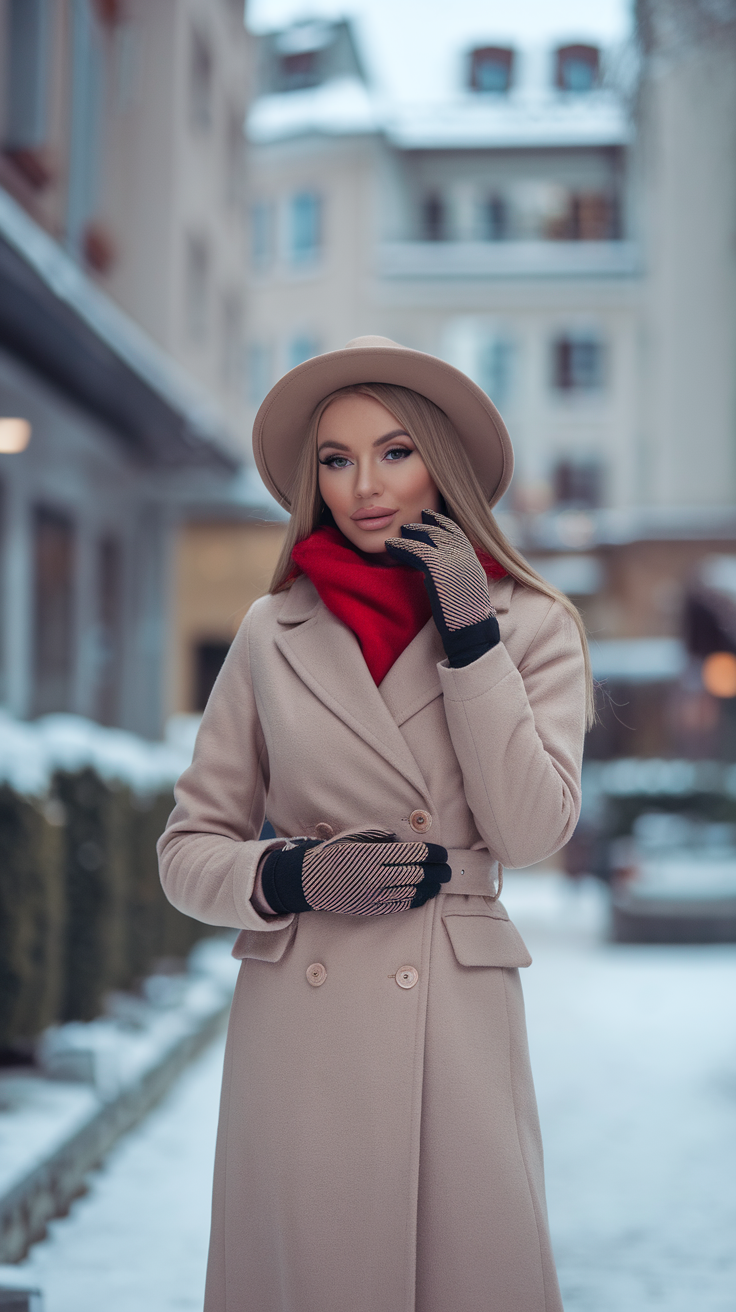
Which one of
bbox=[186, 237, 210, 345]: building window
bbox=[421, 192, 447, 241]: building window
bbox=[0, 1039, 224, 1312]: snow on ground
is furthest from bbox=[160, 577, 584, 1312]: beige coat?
bbox=[421, 192, 447, 241]: building window

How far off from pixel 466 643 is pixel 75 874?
14.1 feet

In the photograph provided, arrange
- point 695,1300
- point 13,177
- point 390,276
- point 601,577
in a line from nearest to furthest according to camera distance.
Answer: point 695,1300 → point 13,177 → point 601,577 → point 390,276

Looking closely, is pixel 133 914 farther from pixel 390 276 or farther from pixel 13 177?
pixel 390 276

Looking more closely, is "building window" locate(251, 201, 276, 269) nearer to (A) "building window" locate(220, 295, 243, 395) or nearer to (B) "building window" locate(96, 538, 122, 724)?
(A) "building window" locate(220, 295, 243, 395)

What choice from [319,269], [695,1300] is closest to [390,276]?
[319,269]

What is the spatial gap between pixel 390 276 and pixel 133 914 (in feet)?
88.9

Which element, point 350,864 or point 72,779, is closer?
point 350,864

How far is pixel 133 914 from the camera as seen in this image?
22.6 ft

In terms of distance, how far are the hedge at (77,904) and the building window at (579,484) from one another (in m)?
25.0

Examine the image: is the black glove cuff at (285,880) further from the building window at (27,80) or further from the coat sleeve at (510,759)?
the building window at (27,80)

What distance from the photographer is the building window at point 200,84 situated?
1508 cm

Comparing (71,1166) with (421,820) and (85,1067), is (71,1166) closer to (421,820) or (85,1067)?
(85,1067)

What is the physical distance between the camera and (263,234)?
33625 mm

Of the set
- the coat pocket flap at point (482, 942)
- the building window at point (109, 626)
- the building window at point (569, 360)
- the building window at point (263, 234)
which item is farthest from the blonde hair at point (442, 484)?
the building window at point (263, 234)
